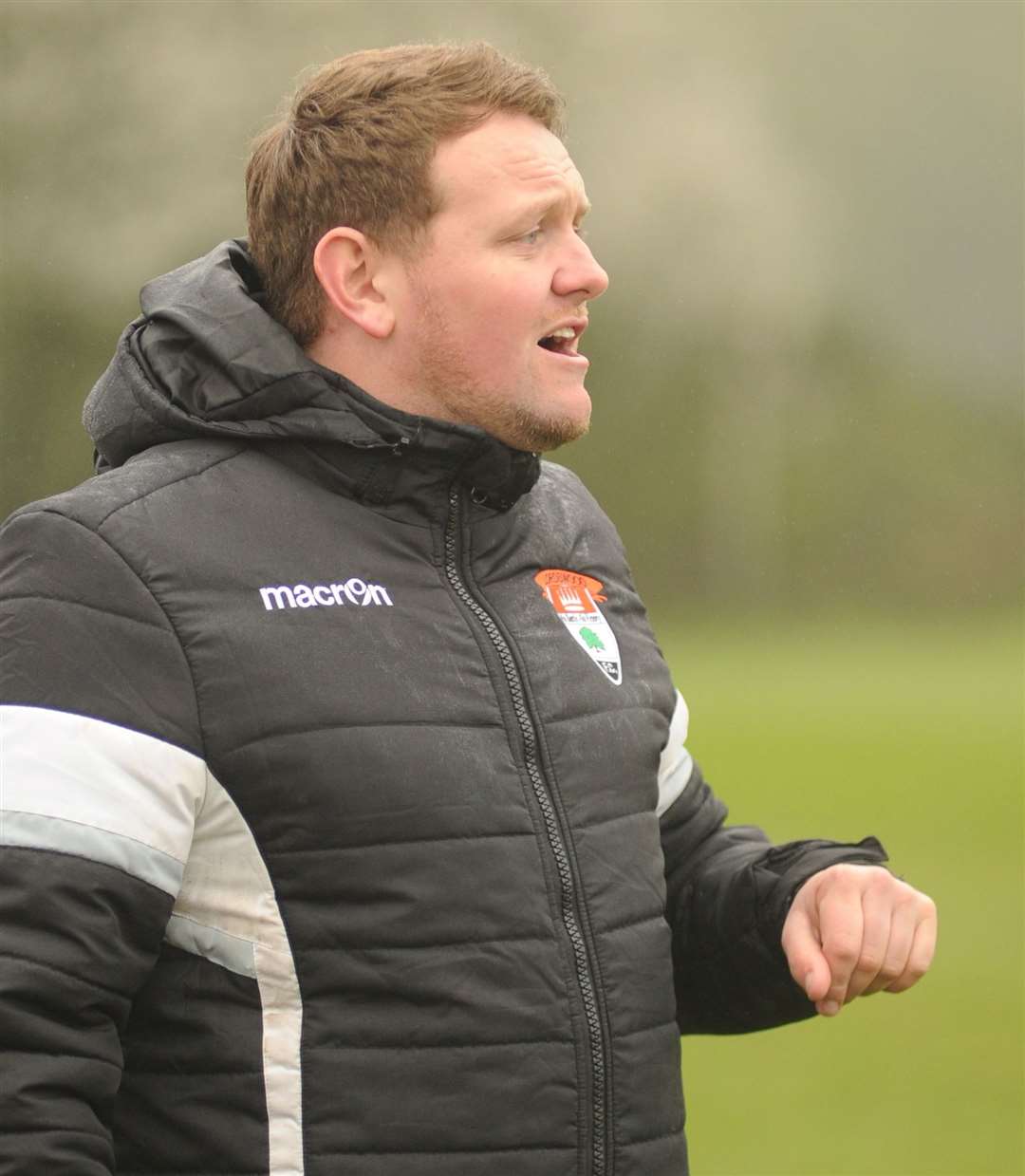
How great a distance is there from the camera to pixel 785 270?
8555mm

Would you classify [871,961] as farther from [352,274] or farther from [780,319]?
[780,319]

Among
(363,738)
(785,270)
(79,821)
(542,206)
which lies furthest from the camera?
(785,270)

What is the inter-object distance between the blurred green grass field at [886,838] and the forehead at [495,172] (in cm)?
271

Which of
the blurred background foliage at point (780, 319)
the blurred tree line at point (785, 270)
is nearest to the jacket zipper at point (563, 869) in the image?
the blurred background foliage at point (780, 319)

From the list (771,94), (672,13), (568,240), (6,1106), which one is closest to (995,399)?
(771,94)

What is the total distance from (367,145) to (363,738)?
1.78 ft

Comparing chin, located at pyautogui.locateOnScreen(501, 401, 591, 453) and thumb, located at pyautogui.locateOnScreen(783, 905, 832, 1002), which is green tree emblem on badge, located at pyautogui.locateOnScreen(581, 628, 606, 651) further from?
thumb, located at pyautogui.locateOnScreen(783, 905, 832, 1002)

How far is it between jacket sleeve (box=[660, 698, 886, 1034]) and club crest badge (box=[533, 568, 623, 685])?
0.42 ft

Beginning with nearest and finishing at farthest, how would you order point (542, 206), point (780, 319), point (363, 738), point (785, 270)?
point (363, 738) → point (542, 206) → point (785, 270) → point (780, 319)

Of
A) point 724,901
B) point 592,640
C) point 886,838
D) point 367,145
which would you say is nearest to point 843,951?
point 724,901

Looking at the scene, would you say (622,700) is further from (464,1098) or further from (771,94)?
(771,94)

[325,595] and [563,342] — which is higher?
[563,342]

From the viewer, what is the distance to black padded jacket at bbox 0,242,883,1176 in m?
1.09

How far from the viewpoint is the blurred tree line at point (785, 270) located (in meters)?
7.78
